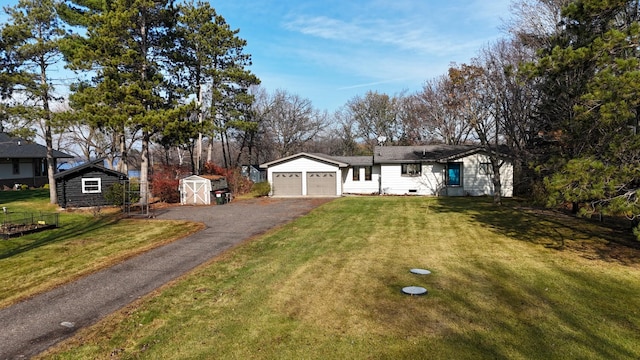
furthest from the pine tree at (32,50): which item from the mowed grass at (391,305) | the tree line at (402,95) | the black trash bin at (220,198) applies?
the mowed grass at (391,305)

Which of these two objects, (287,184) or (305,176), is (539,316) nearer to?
(305,176)

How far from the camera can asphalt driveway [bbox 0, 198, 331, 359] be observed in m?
6.09

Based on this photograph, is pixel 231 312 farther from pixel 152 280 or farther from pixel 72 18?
pixel 72 18

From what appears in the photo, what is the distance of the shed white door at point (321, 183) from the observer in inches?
1120

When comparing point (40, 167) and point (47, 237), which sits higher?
point (40, 167)

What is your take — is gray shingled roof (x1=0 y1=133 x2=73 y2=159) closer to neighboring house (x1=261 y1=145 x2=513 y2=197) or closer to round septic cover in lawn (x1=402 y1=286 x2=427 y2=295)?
neighboring house (x1=261 y1=145 x2=513 y2=197)

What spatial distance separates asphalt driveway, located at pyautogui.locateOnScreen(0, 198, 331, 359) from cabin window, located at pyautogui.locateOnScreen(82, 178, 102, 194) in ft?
41.5

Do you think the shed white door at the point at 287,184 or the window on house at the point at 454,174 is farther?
the shed white door at the point at 287,184

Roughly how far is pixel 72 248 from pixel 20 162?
105 ft

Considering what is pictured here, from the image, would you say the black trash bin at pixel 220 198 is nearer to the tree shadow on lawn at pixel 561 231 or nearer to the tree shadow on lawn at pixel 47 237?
the tree shadow on lawn at pixel 47 237

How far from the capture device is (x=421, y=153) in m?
29.6

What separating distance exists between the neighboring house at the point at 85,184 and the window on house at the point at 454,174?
73.9 feet

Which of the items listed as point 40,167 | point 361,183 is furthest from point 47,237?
point 40,167

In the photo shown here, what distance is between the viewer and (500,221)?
1597cm
